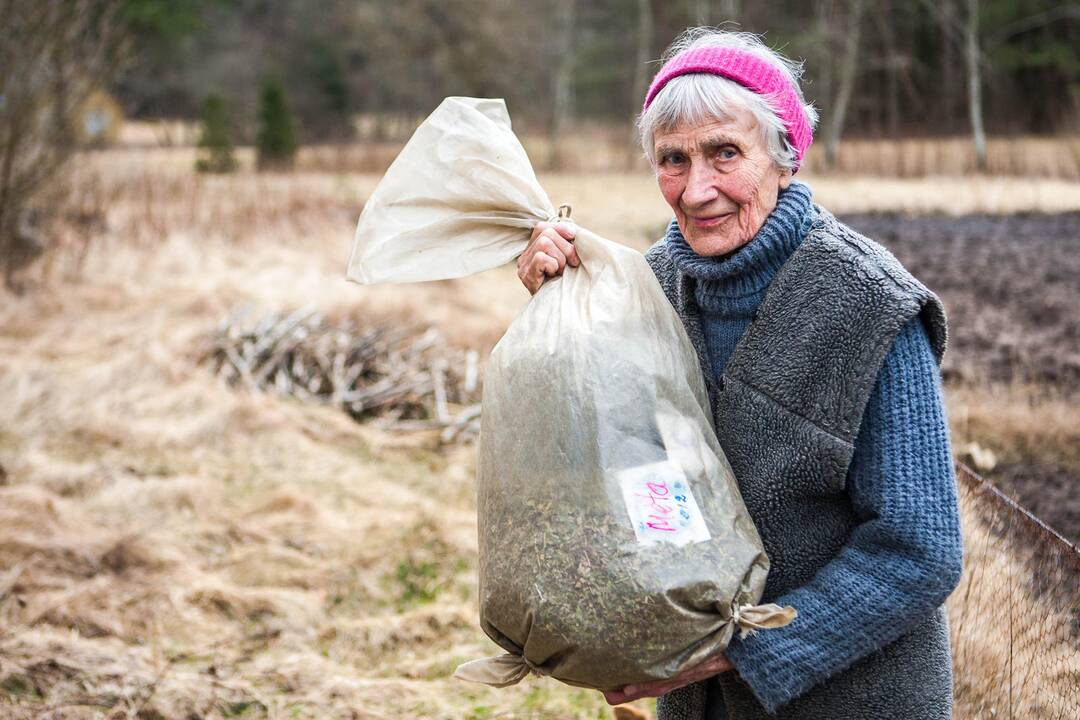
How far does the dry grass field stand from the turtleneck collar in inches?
46.9

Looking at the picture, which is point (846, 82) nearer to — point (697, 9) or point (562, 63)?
point (697, 9)

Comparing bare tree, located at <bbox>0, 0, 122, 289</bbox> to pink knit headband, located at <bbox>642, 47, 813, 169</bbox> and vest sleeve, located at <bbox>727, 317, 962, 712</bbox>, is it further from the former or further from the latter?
vest sleeve, located at <bbox>727, 317, 962, 712</bbox>

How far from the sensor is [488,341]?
7684 millimetres

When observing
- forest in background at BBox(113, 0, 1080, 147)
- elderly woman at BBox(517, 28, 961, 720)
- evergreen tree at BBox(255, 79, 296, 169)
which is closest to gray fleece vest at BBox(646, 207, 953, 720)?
elderly woman at BBox(517, 28, 961, 720)

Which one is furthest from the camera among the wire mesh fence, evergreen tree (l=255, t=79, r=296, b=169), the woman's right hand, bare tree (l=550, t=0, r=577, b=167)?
bare tree (l=550, t=0, r=577, b=167)

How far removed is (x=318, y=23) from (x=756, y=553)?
3462cm

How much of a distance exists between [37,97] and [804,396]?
833cm

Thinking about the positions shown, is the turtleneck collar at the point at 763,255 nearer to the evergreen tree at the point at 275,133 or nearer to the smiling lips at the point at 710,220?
the smiling lips at the point at 710,220

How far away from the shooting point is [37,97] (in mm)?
8188

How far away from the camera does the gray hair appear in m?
1.56

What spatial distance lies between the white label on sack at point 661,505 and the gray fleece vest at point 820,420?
0.18 metres

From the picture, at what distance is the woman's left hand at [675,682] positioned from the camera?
5.00 feet

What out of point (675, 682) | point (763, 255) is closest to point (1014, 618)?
point (675, 682)

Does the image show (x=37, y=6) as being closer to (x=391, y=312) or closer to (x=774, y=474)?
(x=391, y=312)
